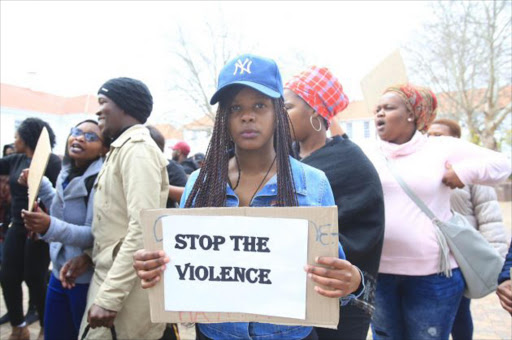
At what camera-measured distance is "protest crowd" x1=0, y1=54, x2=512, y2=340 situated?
1.53 m

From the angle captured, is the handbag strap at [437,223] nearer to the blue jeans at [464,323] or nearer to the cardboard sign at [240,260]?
the blue jeans at [464,323]

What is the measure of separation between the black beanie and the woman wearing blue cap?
3.70 ft

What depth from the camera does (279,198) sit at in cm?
146

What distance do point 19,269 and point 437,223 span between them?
3915 mm

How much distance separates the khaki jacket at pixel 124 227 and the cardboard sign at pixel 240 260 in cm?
81

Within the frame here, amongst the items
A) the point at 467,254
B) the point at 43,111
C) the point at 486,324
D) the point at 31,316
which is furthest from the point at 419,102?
the point at 43,111

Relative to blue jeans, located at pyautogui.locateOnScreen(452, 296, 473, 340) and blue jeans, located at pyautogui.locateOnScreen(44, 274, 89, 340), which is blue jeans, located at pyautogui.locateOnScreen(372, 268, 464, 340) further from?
blue jeans, located at pyautogui.locateOnScreen(44, 274, 89, 340)

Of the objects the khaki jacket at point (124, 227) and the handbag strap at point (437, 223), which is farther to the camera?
the handbag strap at point (437, 223)

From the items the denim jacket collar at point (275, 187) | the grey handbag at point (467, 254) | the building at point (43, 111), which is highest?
the building at point (43, 111)

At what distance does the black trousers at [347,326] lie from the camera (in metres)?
1.90

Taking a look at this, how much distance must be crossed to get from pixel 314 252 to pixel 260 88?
24.2 inches

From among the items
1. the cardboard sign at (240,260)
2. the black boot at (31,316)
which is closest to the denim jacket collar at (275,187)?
the cardboard sign at (240,260)

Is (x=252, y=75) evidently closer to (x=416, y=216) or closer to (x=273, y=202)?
(x=273, y=202)

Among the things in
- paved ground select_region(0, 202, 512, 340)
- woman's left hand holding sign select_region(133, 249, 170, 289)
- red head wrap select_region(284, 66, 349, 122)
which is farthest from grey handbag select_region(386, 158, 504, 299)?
paved ground select_region(0, 202, 512, 340)
